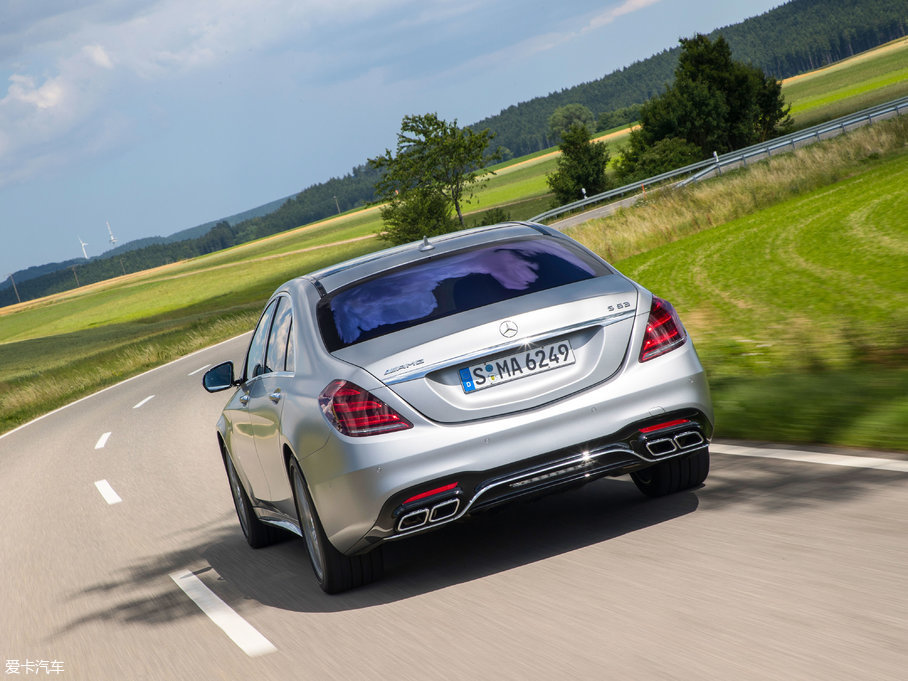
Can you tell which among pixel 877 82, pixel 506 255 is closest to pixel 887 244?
pixel 506 255

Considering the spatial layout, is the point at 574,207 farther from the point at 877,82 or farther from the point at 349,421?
the point at 877,82

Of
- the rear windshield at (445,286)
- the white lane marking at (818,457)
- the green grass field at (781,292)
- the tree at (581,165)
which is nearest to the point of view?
the rear windshield at (445,286)

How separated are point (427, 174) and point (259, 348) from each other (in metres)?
57.9

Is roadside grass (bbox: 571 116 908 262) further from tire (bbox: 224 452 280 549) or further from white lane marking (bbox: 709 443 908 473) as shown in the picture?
tire (bbox: 224 452 280 549)

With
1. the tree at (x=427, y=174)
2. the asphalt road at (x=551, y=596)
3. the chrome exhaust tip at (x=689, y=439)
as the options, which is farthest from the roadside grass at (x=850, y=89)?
the chrome exhaust tip at (x=689, y=439)

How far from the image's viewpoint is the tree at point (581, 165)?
69.2 m

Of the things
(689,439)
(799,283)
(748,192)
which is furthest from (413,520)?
(748,192)

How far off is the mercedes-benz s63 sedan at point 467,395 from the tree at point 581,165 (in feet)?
213

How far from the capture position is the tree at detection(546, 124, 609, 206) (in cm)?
6925

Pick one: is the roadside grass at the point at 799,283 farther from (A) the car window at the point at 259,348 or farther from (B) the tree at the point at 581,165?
(B) the tree at the point at 581,165

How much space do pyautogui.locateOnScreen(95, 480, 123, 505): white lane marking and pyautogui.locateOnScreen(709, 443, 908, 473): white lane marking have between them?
6.04m

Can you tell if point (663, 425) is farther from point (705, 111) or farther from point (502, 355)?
point (705, 111)

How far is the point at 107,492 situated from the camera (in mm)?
10992

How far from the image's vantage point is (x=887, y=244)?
51.3ft
